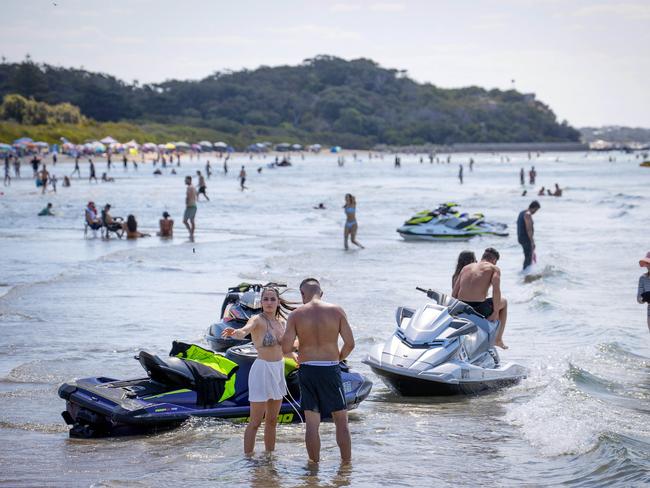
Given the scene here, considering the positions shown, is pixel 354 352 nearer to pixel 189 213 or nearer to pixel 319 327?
pixel 319 327

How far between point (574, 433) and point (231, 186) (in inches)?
2426

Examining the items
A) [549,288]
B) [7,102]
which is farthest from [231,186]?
[7,102]

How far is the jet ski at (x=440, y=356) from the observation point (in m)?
10.0

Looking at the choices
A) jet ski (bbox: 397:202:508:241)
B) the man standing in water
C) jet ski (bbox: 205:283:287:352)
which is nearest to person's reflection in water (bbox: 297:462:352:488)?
jet ski (bbox: 205:283:287:352)

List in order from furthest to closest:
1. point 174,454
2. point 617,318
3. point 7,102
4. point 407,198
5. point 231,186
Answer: point 7,102, point 231,186, point 407,198, point 617,318, point 174,454

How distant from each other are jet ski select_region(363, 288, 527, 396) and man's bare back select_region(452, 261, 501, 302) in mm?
374

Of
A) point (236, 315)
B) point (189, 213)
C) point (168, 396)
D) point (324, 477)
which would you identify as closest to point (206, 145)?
point (189, 213)

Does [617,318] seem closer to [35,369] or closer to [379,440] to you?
[379,440]

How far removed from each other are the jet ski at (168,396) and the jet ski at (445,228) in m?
18.8

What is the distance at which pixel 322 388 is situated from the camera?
734 cm

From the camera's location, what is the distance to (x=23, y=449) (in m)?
8.38

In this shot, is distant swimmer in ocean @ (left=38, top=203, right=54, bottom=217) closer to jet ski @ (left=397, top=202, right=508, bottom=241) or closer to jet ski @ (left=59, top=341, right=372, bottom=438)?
jet ski @ (left=397, top=202, right=508, bottom=241)

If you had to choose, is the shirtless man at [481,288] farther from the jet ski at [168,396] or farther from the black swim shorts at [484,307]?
the jet ski at [168,396]

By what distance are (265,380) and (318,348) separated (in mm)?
578
